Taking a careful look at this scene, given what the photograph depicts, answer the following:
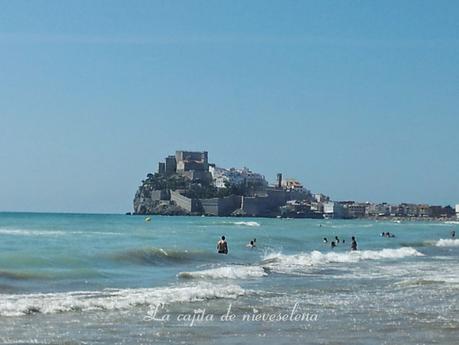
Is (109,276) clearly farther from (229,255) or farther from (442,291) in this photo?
(229,255)

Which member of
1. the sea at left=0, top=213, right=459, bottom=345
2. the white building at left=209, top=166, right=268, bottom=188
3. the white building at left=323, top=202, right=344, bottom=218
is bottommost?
the sea at left=0, top=213, right=459, bottom=345

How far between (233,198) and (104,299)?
14230 centimetres

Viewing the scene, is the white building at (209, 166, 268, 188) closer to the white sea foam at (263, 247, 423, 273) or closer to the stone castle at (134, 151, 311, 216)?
the stone castle at (134, 151, 311, 216)

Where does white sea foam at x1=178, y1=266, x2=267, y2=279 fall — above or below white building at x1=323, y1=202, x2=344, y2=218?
below

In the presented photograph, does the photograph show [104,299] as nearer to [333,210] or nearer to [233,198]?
[233,198]

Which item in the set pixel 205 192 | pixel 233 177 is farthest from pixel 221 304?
pixel 233 177

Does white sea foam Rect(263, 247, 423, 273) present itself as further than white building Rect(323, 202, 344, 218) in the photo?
No

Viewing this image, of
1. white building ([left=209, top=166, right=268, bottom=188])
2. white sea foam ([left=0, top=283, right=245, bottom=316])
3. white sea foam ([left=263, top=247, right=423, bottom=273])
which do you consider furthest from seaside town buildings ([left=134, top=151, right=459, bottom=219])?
white sea foam ([left=0, top=283, right=245, bottom=316])

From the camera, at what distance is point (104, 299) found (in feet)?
52.1

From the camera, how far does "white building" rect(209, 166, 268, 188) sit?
169 metres

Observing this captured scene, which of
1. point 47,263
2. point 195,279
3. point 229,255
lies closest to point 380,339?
point 195,279

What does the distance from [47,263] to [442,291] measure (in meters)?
13.2

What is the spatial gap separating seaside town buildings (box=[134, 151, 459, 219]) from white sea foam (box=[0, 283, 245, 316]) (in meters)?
136

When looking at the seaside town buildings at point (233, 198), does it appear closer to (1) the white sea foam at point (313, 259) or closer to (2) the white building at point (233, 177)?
(2) the white building at point (233, 177)
